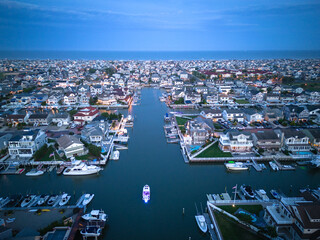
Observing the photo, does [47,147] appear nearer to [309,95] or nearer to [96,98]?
[96,98]

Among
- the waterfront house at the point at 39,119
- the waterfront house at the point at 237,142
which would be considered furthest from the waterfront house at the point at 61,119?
the waterfront house at the point at 237,142

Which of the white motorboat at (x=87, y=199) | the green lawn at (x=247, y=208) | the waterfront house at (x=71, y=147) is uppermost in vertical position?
the waterfront house at (x=71, y=147)

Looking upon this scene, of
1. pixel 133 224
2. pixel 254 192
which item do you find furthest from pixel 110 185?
pixel 254 192

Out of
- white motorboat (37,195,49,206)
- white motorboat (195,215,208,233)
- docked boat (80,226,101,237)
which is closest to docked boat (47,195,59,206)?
white motorboat (37,195,49,206)

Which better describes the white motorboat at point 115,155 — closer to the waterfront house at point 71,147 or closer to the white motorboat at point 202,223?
the waterfront house at point 71,147

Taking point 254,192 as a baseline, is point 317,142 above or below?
above

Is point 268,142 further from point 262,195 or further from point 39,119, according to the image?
point 39,119
